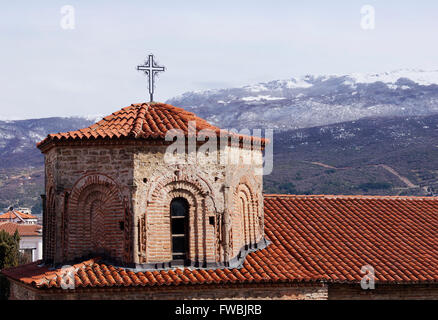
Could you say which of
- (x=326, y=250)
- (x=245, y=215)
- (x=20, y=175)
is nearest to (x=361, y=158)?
(x=20, y=175)

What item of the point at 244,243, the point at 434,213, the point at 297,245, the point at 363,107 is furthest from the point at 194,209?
the point at 363,107

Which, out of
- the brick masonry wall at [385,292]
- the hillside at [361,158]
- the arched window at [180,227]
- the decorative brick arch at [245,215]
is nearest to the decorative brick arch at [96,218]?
the arched window at [180,227]

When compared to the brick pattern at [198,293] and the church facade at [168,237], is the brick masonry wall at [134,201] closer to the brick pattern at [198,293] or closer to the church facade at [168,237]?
the church facade at [168,237]

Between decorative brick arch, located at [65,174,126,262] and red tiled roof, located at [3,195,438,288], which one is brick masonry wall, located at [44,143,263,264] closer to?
decorative brick arch, located at [65,174,126,262]

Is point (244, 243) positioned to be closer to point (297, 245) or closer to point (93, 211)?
point (297, 245)

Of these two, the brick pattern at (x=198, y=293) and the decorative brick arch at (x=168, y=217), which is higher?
the decorative brick arch at (x=168, y=217)

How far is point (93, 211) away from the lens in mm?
15375

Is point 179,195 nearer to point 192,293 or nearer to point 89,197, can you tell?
point 89,197

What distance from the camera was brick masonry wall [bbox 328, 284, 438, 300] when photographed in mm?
15219

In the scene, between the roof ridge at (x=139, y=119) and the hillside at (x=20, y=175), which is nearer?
the roof ridge at (x=139, y=119)

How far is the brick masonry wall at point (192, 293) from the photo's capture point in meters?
13.6

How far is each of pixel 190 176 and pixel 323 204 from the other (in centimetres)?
585

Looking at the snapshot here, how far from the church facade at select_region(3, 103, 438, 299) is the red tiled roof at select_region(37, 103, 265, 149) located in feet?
0.11

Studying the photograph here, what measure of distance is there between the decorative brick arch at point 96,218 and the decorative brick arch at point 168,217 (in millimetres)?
609
